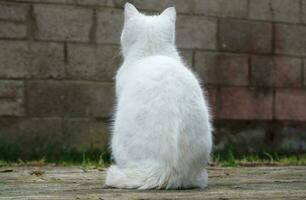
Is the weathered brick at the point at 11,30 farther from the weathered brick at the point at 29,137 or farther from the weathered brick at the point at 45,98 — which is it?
the weathered brick at the point at 29,137

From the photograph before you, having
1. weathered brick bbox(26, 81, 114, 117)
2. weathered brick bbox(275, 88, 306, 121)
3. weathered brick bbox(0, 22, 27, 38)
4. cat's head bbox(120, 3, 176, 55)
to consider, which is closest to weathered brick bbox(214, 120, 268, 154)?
weathered brick bbox(275, 88, 306, 121)

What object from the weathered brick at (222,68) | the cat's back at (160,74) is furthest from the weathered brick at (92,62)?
the cat's back at (160,74)

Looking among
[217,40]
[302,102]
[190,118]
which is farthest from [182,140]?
[302,102]

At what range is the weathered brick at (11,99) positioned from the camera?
6113 mm

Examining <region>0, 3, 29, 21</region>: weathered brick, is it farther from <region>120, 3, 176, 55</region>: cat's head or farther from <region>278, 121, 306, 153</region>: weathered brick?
<region>278, 121, 306, 153</region>: weathered brick

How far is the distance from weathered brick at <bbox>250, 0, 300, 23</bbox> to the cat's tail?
4.04 m

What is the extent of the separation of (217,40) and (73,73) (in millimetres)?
1613

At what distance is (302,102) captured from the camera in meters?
7.42

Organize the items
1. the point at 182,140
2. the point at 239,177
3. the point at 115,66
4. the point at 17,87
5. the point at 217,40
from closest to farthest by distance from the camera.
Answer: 1. the point at 182,140
2. the point at 239,177
3. the point at 17,87
4. the point at 115,66
5. the point at 217,40

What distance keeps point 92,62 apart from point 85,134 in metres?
0.69

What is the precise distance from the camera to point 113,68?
21.5ft

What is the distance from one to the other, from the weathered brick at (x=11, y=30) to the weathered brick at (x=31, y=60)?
2.5 inches

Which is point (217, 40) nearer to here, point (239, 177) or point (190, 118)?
point (239, 177)

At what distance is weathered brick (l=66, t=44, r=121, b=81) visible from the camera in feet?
21.0
